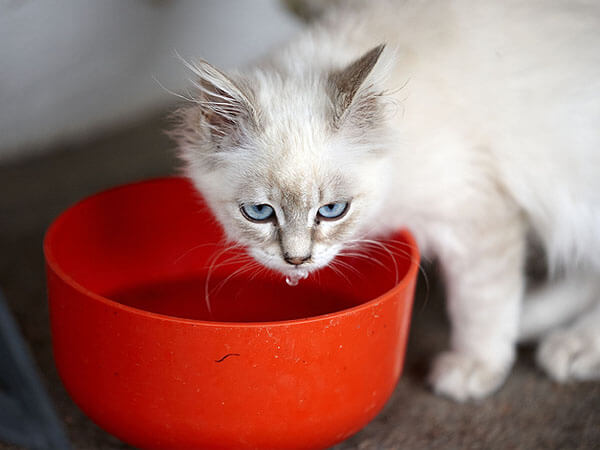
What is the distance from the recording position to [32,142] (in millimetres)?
2984

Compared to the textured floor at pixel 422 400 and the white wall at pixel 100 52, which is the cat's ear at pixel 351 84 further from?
the white wall at pixel 100 52

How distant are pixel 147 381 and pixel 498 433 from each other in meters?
0.89

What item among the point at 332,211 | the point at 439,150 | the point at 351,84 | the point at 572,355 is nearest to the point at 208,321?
the point at 332,211

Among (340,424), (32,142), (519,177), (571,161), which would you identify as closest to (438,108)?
(519,177)

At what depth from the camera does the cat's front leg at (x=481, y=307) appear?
5.50 feet

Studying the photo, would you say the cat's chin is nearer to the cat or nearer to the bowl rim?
the cat

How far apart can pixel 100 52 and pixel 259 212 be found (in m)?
1.78

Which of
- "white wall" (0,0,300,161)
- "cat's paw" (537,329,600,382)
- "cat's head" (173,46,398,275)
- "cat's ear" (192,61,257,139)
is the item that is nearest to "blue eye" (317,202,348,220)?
"cat's head" (173,46,398,275)

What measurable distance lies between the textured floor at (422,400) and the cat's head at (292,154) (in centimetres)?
53

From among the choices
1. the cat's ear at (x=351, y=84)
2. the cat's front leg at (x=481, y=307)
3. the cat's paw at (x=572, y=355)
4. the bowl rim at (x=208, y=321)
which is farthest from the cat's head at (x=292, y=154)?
the cat's paw at (x=572, y=355)

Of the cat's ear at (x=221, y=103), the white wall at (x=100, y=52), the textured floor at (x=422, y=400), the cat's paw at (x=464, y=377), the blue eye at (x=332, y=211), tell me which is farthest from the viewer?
the white wall at (x=100, y=52)

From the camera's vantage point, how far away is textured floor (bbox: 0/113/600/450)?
1597mm

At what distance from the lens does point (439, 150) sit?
5.16 ft

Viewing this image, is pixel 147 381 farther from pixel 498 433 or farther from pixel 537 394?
pixel 537 394
